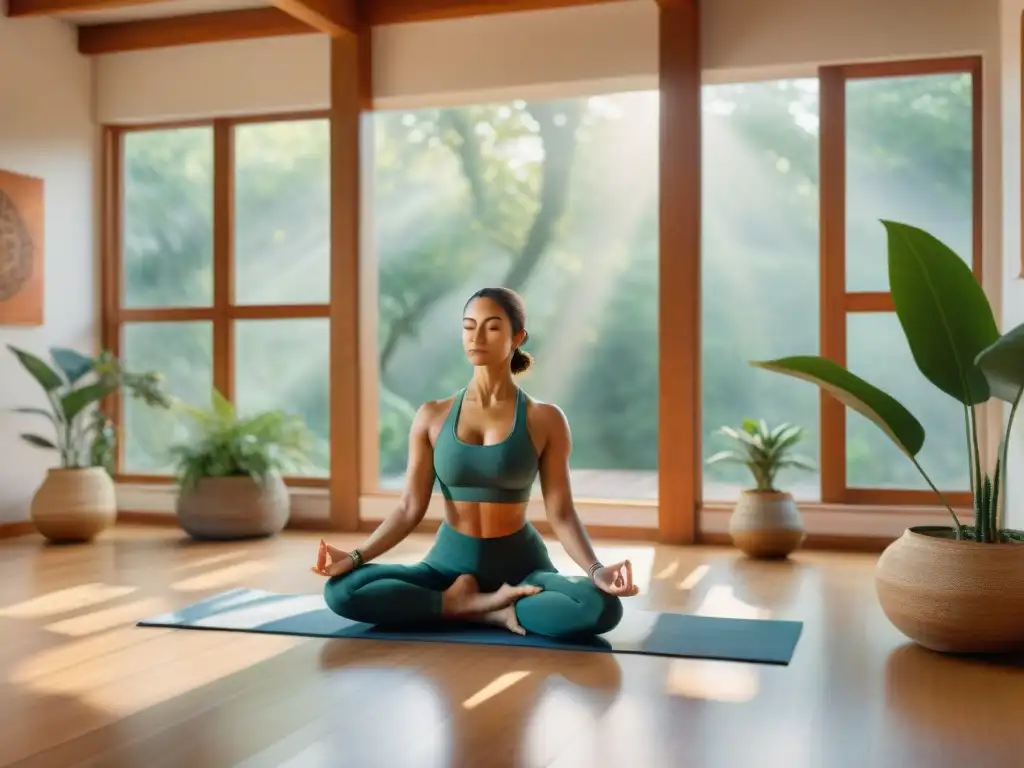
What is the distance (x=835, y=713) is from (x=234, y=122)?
488 centimetres

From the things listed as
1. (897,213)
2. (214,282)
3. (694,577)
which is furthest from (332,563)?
(214,282)

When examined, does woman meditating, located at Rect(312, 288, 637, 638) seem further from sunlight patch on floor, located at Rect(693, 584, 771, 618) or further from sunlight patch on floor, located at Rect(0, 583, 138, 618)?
sunlight patch on floor, located at Rect(0, 583, 138, 618)

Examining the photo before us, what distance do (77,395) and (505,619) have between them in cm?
308

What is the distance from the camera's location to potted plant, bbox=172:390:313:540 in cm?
543

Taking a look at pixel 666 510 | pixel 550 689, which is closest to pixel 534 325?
pixel 666 510

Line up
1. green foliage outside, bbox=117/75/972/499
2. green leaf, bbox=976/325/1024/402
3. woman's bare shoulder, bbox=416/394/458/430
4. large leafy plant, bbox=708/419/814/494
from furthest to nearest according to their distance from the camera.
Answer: green foliage outside, bbox=117/75/972/499
large leafy plant, bbox=708/419/814/494
woman's bare shoulder, bbox=416/394/458/430
green leaf, bbox=976/325/1024/402

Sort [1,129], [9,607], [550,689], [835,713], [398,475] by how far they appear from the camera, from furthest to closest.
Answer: [398,475], [1,129], [9,607], [550,689], [835,713]

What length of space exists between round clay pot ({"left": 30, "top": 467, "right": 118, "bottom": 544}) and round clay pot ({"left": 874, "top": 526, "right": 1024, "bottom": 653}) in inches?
149

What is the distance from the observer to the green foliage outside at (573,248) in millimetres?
5211

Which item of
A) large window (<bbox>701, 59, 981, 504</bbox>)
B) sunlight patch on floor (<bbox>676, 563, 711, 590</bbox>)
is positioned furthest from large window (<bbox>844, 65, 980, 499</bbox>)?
sunlight patch on floor (<bbox>676, 563, 711, 590</bbox>)

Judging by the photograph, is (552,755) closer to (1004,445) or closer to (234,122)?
(1004,445)

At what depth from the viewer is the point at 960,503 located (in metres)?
5.02

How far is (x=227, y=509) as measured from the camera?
5.41m

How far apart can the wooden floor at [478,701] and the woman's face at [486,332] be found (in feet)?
2.75
